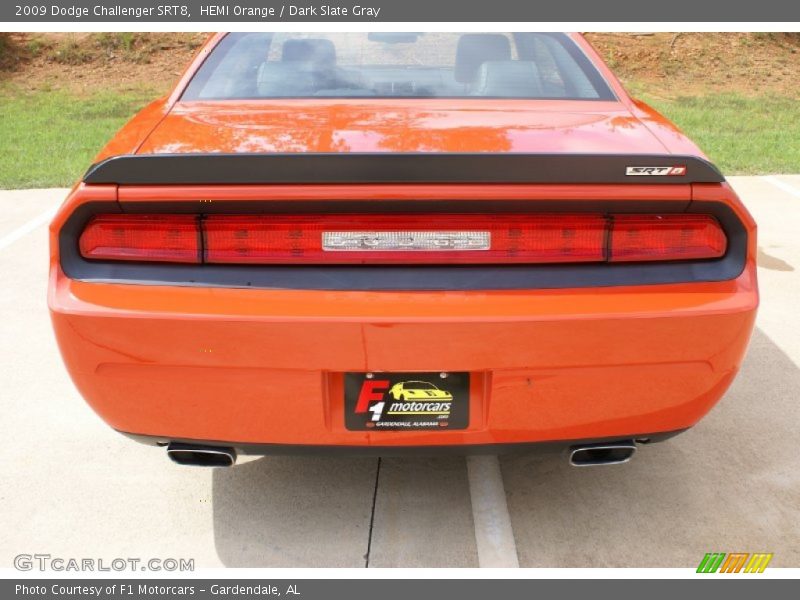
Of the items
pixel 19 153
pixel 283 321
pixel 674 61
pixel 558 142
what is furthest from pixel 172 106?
pixel 674 61

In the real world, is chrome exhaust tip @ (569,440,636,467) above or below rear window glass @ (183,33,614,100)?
below

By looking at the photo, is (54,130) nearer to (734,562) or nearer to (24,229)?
(24,229)

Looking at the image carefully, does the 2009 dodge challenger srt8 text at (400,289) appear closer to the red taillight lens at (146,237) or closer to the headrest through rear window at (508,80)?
the red taillight lens at (146,237)

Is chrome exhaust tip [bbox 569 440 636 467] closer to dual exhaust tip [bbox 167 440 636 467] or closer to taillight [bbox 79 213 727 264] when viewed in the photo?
dual exhaust tip [bbox 167 440 636 467]

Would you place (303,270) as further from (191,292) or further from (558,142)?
(558,142)

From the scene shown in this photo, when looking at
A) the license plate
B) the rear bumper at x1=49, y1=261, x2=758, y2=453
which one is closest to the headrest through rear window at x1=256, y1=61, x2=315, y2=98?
the rear bumper at x1=49, y1=261, x2=758, y2=453

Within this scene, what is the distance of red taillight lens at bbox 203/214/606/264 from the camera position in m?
2.08

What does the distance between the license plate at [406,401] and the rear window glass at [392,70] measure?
3.96 feet

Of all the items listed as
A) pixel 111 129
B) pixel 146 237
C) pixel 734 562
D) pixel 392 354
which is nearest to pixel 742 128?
pixel 111 129

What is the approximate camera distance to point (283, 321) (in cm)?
200

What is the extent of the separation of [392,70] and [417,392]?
62.8 inches

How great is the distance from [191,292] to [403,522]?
1052 mm

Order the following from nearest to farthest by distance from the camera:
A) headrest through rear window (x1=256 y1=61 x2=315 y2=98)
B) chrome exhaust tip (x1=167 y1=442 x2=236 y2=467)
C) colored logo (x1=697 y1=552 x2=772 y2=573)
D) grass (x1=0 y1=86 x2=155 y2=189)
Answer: chrome exhaust tip (x1=167 y1=442 x2=236 y2=467), colored logo (x1=697 y1=552 x2=772 y2=573), headrest through rear window (x1=256 y1=61 x2=315 y2=98), grass (x1=0 y1=86 x2=155 y2=189)

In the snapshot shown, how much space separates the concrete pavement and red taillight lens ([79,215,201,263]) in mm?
952
